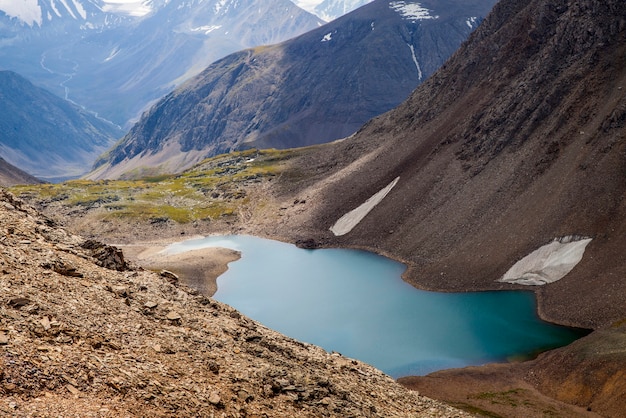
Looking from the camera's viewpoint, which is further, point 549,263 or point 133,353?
point 549,263

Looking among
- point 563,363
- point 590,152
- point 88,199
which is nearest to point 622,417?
point 563,363

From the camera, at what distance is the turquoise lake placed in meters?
79.1

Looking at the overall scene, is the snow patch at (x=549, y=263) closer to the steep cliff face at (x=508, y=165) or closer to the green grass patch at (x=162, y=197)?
the steep cliff face at (x=508, y=165)

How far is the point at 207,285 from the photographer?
373 feet

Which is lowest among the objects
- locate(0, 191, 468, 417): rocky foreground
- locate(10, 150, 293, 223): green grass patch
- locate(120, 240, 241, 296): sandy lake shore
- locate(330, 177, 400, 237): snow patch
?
locate(0, 191, 468, 417): rocky foreground

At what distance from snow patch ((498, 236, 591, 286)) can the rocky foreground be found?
5160cm

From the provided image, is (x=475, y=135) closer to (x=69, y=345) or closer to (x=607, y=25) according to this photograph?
(x=607, y=25)

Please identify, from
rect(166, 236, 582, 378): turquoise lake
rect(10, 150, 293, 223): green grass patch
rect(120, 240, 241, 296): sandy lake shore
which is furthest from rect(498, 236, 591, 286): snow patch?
rect(10, 150, 293, 223): green grass patch

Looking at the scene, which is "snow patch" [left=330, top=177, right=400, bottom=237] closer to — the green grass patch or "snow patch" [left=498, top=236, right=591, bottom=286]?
the green grass patch

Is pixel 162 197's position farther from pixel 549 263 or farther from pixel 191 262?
pixel 549 263

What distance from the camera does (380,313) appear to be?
9488cm

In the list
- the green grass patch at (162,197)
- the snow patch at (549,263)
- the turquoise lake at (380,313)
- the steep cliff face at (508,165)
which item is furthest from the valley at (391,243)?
the turquoise lake at (380,313)

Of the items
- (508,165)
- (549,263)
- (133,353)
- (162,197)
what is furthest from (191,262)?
(133,353)

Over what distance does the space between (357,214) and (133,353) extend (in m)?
107
